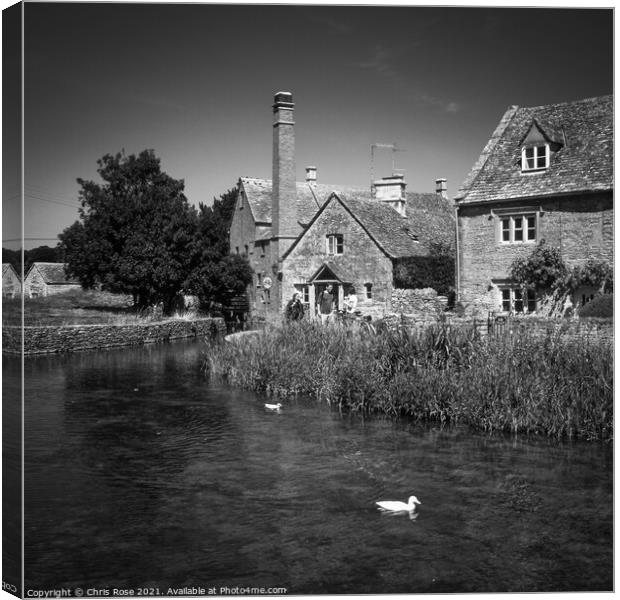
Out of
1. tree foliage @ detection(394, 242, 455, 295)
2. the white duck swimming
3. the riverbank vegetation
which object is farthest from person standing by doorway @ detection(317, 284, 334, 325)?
the white duck swimming

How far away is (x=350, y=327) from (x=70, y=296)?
91.5ft

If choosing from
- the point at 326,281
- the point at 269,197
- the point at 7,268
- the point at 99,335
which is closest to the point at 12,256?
the point at 7,268

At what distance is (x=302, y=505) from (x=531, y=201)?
1947 centimetres

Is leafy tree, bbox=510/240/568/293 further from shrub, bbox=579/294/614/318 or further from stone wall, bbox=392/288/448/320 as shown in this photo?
shrub, bbox=579/294/614/318

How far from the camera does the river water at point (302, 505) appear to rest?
257 inches

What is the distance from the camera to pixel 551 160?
2489cm

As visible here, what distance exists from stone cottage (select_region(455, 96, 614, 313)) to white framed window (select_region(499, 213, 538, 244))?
0.04 metres

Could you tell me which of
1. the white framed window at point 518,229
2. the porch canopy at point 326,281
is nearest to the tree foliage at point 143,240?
the porch canopy at point 326,281

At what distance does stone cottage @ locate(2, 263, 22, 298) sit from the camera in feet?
21.6

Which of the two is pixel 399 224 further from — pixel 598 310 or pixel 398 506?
pixel 398 506

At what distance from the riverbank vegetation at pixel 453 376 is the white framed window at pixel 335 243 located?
16370mm

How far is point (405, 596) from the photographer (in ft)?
19.0

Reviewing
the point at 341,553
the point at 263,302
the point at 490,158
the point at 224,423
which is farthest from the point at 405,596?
the point at 263,302

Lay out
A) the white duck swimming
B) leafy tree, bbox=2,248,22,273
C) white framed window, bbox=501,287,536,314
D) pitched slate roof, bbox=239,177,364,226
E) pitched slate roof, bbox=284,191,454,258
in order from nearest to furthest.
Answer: leafy tree, bbox=2,248,22,273, the white duck swimming, white framed window, bbox=501,287,536,314, pitched slate roof, bbox=284,191,454,258, pitched slate roof, bbox=239,177,364,226
